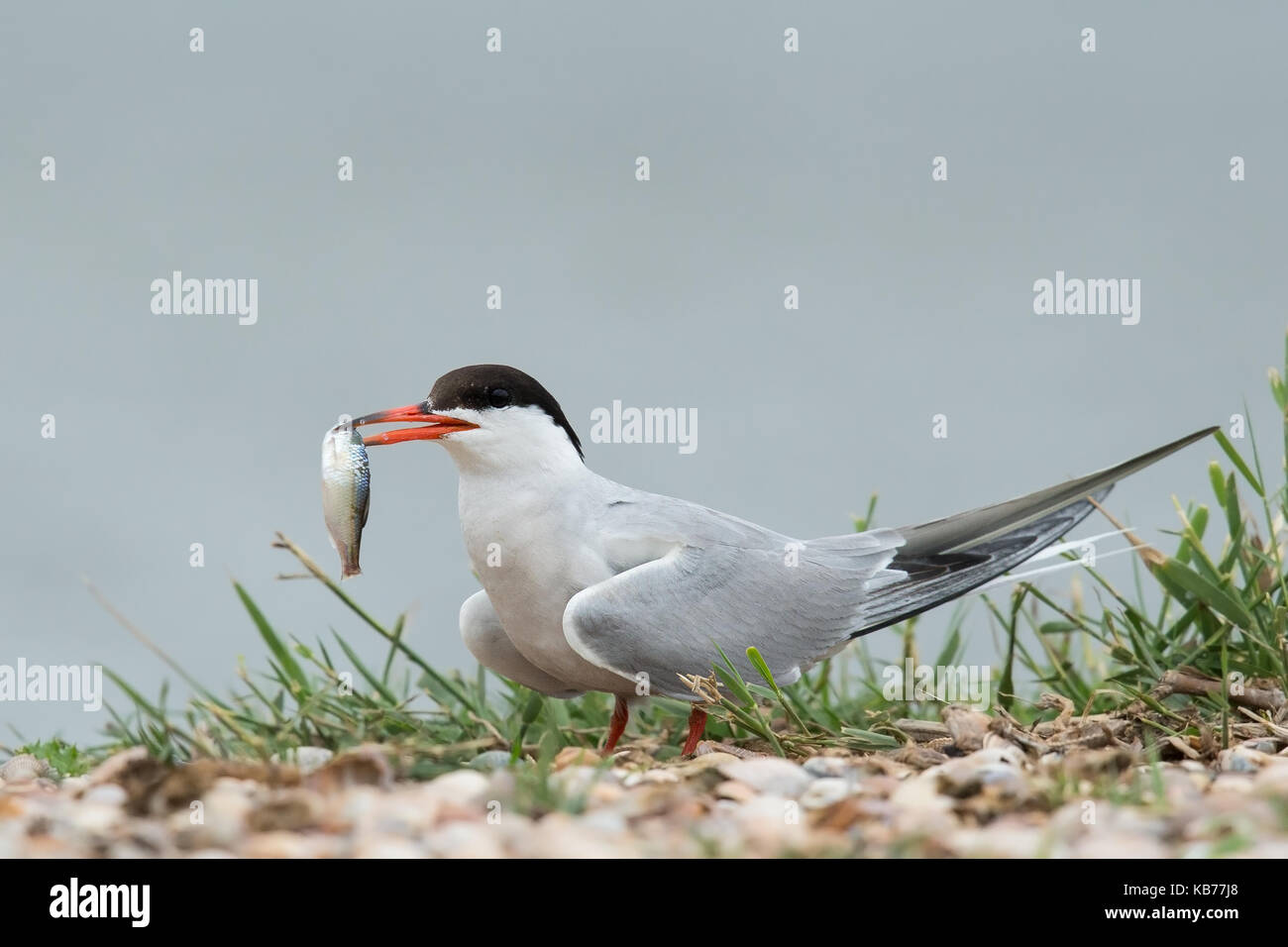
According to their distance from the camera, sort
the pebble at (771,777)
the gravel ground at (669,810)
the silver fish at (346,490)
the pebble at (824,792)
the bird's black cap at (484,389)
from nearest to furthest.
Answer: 1. the gravel ground at (669,810)
2. the pebble at (824,792)
3. the pebble at (771,777)
4. the silver fish at (346,490)
5. the bird's black cap at (484,389)

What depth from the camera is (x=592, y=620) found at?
11.7 feet

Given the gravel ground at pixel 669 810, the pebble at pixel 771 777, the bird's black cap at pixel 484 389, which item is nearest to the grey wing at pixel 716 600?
the bird's black cap at pixel 484 389

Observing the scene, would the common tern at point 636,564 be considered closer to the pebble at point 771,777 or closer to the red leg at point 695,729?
the red leg at point 695,729

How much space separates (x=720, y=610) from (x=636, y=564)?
26 centimetres

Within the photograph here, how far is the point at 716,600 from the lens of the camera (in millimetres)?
3773

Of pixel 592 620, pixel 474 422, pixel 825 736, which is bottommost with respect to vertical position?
pixel 825 736

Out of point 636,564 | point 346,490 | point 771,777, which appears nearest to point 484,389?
point 346,490

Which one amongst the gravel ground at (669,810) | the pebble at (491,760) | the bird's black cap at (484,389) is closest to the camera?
the gravel ground at (669,810)

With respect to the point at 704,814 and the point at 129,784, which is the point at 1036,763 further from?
the point at 129,784

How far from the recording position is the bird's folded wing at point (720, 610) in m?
3.59
